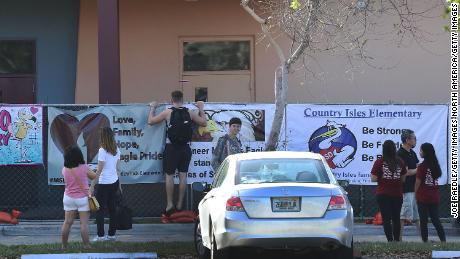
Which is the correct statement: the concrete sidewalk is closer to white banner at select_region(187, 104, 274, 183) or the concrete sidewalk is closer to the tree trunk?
white banner at select_region(187, 104, 274, 183)

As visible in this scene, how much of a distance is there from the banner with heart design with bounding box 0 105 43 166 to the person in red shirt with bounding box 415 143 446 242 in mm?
6626

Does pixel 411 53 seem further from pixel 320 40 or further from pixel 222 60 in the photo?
pixel 222 60

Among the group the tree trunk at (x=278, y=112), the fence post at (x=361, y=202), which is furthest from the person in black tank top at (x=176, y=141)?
the fence post at (x=361, y=202)

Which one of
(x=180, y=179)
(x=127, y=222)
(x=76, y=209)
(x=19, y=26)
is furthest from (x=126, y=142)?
(x=19, y=26)

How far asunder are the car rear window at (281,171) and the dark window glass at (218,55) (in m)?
8.28

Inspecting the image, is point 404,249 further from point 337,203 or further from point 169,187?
point 169,187

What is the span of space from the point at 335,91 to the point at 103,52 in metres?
6.03

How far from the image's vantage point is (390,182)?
1023 centimetres

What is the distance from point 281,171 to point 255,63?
8.39 metres

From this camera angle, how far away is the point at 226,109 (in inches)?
496

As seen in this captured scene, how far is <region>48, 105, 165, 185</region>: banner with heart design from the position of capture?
1250 cm

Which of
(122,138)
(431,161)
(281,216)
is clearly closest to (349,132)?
(431,161)

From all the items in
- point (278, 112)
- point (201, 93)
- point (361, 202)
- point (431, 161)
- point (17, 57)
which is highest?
point (17, 57)

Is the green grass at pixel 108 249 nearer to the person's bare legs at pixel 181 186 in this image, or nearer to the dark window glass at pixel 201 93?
the person's bare legs at pixel 181 186
